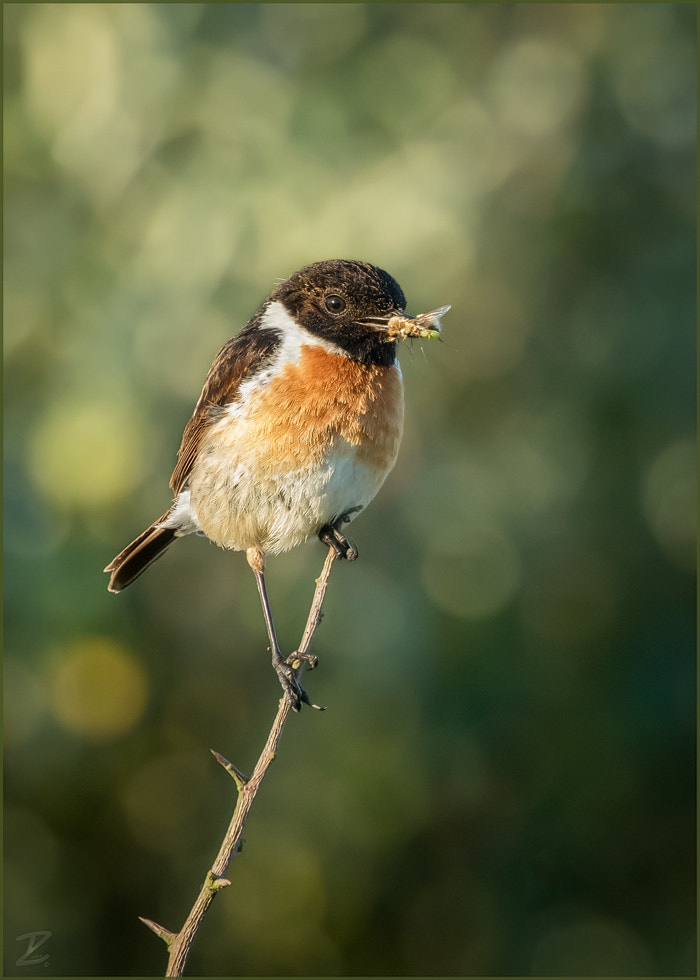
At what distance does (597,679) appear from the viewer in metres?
5.85

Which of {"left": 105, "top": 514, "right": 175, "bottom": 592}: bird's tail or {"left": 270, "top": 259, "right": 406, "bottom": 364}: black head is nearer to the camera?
{"left": 270, "top": 259, "right": 406, "bottom": 364}: black head

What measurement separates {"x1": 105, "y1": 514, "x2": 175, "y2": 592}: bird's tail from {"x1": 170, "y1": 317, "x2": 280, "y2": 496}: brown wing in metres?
0.33

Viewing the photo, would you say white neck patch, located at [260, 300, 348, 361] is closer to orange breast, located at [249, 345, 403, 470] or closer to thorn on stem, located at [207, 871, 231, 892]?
orange breast, located at [249, 345, 403, 470]

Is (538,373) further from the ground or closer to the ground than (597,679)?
further from the ground

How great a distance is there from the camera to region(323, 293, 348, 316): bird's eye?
147 inches

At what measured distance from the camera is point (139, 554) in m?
4.39

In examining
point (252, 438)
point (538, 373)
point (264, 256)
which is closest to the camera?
point (252, 438)

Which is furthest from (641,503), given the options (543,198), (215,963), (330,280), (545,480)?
(215,963)

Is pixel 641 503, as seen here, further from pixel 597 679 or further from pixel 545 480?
pixel 597 679

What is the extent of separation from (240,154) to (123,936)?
4416 mm

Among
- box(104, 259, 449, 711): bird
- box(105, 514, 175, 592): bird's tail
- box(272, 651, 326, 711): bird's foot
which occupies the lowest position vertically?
box(272, 651, 326, 711): bird's foot

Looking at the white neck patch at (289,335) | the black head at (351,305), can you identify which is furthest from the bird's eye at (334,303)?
the white neck patch at (289,335)

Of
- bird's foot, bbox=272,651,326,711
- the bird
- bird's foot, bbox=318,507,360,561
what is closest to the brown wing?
the bird

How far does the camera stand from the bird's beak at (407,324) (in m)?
3.35
